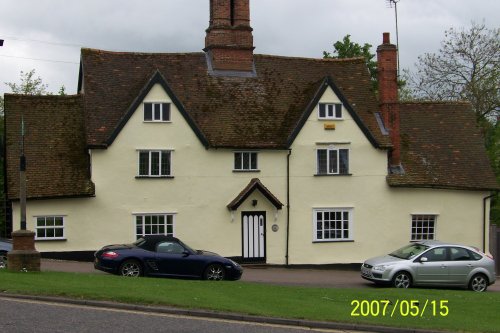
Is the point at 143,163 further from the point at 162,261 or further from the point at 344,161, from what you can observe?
the point at 344,161

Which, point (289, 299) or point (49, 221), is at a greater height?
point (49, 221)

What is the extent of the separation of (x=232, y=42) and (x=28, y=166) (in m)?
10.6

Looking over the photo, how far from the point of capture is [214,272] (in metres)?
24.7

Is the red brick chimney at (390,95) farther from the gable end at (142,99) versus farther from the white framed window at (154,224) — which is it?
the white framed window at (154,224)

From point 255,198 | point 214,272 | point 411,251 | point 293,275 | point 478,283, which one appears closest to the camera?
point 214,272

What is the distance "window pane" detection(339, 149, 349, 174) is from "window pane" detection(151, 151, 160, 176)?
7827mm

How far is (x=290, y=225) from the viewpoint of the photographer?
109 ft

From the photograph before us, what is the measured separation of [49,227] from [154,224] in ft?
13.6

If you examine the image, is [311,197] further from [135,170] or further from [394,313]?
[394,313]

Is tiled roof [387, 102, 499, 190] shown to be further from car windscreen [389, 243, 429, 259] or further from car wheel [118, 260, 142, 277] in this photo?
car wheel [118, 260, 142, 277]

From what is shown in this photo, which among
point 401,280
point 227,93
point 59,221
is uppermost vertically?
point 227,93

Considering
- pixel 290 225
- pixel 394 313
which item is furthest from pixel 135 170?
pixel 394 313

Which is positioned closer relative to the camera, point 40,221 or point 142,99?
point 40,221

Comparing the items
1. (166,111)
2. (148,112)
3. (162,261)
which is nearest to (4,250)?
(162,261)
